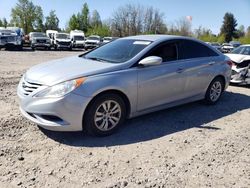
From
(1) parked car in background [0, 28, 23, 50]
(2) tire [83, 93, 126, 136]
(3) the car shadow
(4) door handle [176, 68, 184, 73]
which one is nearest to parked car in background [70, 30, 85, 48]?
(1) parked car in background [0, 28, 23, 50]

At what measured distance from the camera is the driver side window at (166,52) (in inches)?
197

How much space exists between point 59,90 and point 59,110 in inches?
10.8

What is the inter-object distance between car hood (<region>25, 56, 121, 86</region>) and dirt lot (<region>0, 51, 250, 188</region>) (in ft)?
2.88

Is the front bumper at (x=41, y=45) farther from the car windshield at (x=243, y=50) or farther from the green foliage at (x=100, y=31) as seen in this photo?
the green foliage at (x=100, y=31)

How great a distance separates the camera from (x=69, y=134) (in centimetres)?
439

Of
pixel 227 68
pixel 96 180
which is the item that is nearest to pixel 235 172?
pixel 96 180

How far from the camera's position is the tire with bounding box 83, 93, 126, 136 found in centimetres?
411

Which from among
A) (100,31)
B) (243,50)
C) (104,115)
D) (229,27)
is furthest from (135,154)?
(229,27)

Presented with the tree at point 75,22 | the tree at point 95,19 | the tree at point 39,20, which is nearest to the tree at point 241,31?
the tree at point 95,19

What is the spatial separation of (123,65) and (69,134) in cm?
137

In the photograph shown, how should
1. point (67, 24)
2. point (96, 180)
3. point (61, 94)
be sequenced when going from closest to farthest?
point (96, 180) < point (61, 94) < point (67, 24)

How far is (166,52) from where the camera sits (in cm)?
520

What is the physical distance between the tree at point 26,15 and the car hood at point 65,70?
59.7 meters

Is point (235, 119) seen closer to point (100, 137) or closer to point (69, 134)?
point (100, 137)
